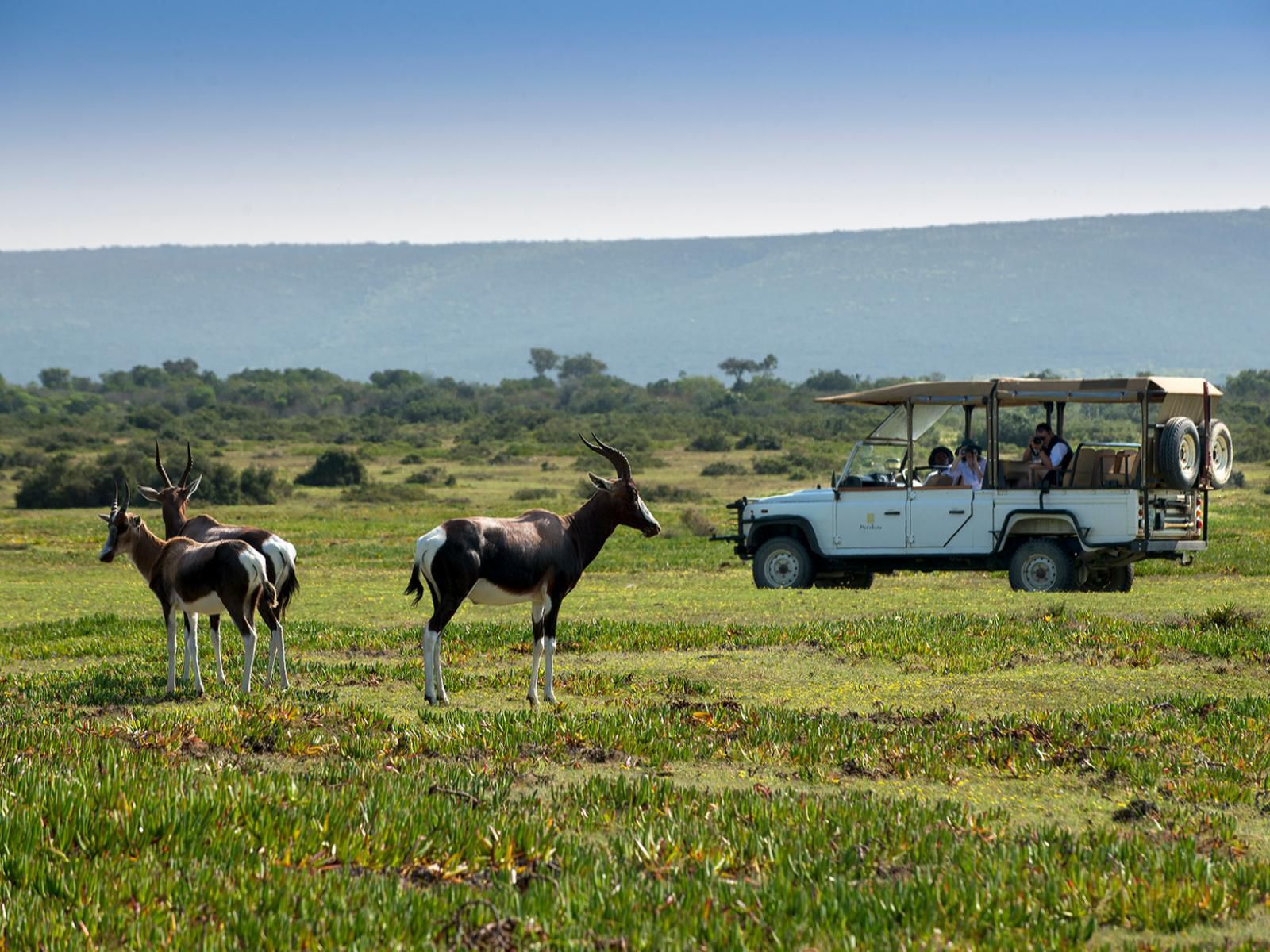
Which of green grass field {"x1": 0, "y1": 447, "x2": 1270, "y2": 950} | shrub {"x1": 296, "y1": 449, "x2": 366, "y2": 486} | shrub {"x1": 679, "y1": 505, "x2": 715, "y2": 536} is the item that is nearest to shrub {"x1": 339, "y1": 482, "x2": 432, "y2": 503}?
shrub {"x1": 296, "y1": 449, "x2": 366, "y2": 486}

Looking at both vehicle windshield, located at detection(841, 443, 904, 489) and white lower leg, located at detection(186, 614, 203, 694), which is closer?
white lower leg, located at detection(186, 614, 203, 694)

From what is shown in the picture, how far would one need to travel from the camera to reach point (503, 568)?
1316cm

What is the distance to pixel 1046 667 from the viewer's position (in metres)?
Result: 15.4

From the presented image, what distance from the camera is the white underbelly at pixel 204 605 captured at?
13.8 meters

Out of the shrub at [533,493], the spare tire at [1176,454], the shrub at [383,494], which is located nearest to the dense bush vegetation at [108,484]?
the shrub at [383,494]

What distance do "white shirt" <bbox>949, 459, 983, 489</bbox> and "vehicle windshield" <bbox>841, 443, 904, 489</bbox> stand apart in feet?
2.69

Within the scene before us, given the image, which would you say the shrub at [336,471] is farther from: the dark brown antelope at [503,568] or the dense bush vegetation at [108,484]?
the dark brown antelope at [503,568]

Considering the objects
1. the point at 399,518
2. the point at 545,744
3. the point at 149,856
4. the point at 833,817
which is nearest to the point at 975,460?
the point at 545,744

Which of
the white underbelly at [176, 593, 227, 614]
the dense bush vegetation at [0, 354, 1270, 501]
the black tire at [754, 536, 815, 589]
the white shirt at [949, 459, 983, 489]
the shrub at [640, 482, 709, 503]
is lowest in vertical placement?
the black tire at [754, 536, 815, 589]

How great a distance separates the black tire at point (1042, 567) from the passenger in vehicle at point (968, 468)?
47.0 inches

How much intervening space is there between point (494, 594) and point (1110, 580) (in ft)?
44.3

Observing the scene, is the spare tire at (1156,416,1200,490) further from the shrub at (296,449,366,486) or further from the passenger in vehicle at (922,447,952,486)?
the shrub at (296,449,366,486)

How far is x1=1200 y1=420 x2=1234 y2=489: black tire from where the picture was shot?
22359mm

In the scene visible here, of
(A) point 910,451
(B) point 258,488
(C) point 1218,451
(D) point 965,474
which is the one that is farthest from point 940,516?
(B) point 258,488
